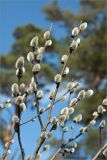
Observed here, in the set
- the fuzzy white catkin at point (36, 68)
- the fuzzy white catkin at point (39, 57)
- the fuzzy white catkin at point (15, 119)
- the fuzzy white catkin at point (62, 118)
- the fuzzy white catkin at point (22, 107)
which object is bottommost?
the fuzzy white catkin at point (15, 119)

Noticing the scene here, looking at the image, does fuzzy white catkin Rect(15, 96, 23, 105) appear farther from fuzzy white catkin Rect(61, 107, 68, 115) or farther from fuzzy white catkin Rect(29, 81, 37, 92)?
fuzzy white catkin Rect(61, 107, 68, 115)

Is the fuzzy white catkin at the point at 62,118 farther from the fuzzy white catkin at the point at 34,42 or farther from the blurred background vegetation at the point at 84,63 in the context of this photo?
the blurred background vegetation at the point at 84,63

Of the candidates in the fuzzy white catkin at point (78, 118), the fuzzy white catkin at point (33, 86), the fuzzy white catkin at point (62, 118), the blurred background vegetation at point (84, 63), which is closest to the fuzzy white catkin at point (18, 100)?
the fuzzy white catkin at point (33, 86)

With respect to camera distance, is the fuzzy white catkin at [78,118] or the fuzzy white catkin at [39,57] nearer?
the fuzzy white catkin at [39,57]

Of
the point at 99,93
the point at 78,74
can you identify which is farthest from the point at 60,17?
the point at 99,93

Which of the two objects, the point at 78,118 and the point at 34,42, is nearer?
the point at 34,42

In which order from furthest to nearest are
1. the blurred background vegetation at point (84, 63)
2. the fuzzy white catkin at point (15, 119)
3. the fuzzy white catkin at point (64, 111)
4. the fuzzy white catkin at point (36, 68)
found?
the blurred background vegetation at point (84, 63) < the fuzzy white catkin at point (64, 111) < the fuzzy white catkin at point (36, 68) < the fuzzy white catkin at point (15, 119)

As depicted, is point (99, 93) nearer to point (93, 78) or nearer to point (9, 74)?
point (93, 78)

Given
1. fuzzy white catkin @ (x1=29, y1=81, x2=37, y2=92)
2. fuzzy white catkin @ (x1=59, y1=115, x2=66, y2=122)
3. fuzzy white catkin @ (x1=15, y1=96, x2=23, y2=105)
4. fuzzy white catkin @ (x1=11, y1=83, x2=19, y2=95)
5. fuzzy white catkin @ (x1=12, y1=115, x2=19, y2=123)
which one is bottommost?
fuzzy white catkin @ (x1=12, y1=115, x2=19, y2=123)

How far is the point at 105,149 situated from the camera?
75.3 inches

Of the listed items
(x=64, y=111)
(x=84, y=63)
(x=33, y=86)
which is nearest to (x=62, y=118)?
(x=64, y=111)

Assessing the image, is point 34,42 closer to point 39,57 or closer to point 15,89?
point 39,57

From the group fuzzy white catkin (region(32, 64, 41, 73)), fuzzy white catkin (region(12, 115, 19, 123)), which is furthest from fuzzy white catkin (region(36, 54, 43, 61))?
fuzzy white catkin (region(12, 115, 19, 123))

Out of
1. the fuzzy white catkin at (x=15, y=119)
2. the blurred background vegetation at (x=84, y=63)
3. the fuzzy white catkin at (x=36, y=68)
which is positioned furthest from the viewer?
the blurred background vegetation at (x=84, y=63)
